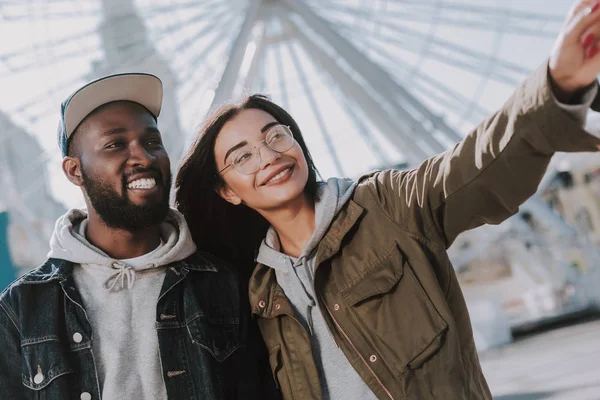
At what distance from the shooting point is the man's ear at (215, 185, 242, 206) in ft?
7.87

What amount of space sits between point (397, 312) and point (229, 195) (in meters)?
0.82

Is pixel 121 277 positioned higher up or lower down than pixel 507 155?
higher up

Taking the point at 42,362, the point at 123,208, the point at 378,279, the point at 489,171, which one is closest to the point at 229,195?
the point at 123,208

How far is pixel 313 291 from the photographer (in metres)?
2.03

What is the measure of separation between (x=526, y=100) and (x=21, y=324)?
5.05ft

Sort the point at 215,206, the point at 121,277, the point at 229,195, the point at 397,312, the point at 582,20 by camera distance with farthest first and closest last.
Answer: the point at 215,206, the point at 229,195, the point at 121,277, the point at 397,312, the point at 582,20

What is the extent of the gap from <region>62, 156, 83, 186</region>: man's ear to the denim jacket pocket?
68cm

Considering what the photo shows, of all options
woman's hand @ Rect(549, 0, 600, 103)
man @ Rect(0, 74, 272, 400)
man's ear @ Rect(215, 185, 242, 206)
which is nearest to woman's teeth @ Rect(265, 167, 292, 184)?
man's ear @ Rect(215, 185, 242, 206)

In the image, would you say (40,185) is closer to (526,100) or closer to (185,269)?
(185,269)

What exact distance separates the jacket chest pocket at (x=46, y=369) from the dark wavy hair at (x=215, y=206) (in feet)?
2.50

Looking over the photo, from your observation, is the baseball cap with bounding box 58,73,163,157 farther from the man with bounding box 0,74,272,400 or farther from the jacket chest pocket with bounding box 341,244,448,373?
the jacket chest pocket with bounding box 341,244,448,373

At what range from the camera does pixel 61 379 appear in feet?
6.24

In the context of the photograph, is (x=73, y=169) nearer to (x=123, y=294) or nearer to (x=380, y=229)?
(x=123, y=294)

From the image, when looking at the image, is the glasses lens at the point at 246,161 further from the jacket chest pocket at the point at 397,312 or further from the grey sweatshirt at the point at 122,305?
the jacket chest pocket at the point at 397,312
